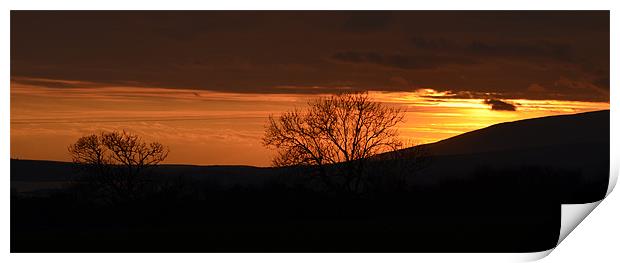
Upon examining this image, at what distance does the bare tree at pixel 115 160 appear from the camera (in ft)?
46.2

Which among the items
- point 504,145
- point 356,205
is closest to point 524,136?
point 504,145

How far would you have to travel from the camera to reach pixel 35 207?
14.0 meters

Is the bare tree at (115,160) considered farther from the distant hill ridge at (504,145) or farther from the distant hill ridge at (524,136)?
the distant hill ridge at (524,136)

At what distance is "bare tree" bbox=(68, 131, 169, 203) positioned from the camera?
14.1m

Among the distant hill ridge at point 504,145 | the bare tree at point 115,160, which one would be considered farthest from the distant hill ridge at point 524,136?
the bare tree at point 115,160

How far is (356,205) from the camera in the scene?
1486cm

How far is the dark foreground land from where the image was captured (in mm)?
13797

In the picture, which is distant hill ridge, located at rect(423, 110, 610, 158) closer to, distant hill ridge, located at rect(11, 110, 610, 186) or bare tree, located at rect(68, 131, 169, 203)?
distant hill ridge, located at rect(11, 110, 610, 186)

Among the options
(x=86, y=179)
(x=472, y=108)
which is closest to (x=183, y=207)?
(x=86, y=179)

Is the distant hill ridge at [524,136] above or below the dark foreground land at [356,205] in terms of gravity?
above

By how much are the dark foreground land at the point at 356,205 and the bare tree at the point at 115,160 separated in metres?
0.20

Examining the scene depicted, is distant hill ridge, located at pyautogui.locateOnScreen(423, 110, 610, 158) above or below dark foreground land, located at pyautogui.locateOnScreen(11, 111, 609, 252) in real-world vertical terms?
above

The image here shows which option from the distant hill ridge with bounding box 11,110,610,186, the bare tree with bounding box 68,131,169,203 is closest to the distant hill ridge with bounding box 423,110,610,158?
the distant hill ridge with bounding box 11,110,610,186

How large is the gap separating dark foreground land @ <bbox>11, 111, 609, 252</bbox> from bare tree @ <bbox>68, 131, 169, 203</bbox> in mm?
200
